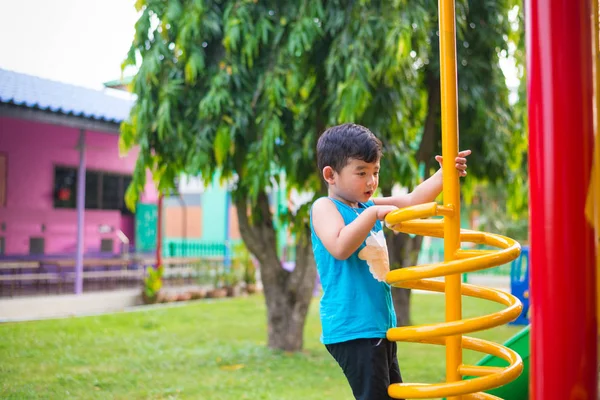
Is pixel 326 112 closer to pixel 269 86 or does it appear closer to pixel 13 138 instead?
pixel 269 86

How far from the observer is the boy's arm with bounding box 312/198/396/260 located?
219 cm

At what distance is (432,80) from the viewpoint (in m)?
7.53

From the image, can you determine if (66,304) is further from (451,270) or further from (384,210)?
(451,270)

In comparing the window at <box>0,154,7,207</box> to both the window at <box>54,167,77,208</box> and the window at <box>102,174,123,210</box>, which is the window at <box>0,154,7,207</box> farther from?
the window at <box>102,174,123,210</box>

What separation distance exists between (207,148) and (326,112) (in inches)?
43.6

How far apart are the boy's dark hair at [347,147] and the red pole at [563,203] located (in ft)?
2.74

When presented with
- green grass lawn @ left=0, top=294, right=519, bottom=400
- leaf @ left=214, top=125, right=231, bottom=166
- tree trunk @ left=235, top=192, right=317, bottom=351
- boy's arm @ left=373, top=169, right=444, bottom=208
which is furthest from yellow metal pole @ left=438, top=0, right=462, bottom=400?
tree trunk @ left=235, top=192, right=317, bottom=351

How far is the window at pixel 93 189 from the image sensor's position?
12.1 meters

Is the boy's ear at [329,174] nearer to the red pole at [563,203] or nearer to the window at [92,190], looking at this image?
the red pole at [563,203]

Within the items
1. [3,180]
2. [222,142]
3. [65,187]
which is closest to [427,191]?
[222,142]

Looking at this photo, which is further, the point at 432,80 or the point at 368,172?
the point at 432,80

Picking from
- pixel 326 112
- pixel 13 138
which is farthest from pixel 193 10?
pixel 13 138

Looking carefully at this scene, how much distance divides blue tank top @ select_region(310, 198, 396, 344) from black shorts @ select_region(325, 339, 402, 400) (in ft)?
0.11

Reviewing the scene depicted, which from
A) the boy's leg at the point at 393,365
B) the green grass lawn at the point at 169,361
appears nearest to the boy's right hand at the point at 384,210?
the boy's leg at the point at 393,365
